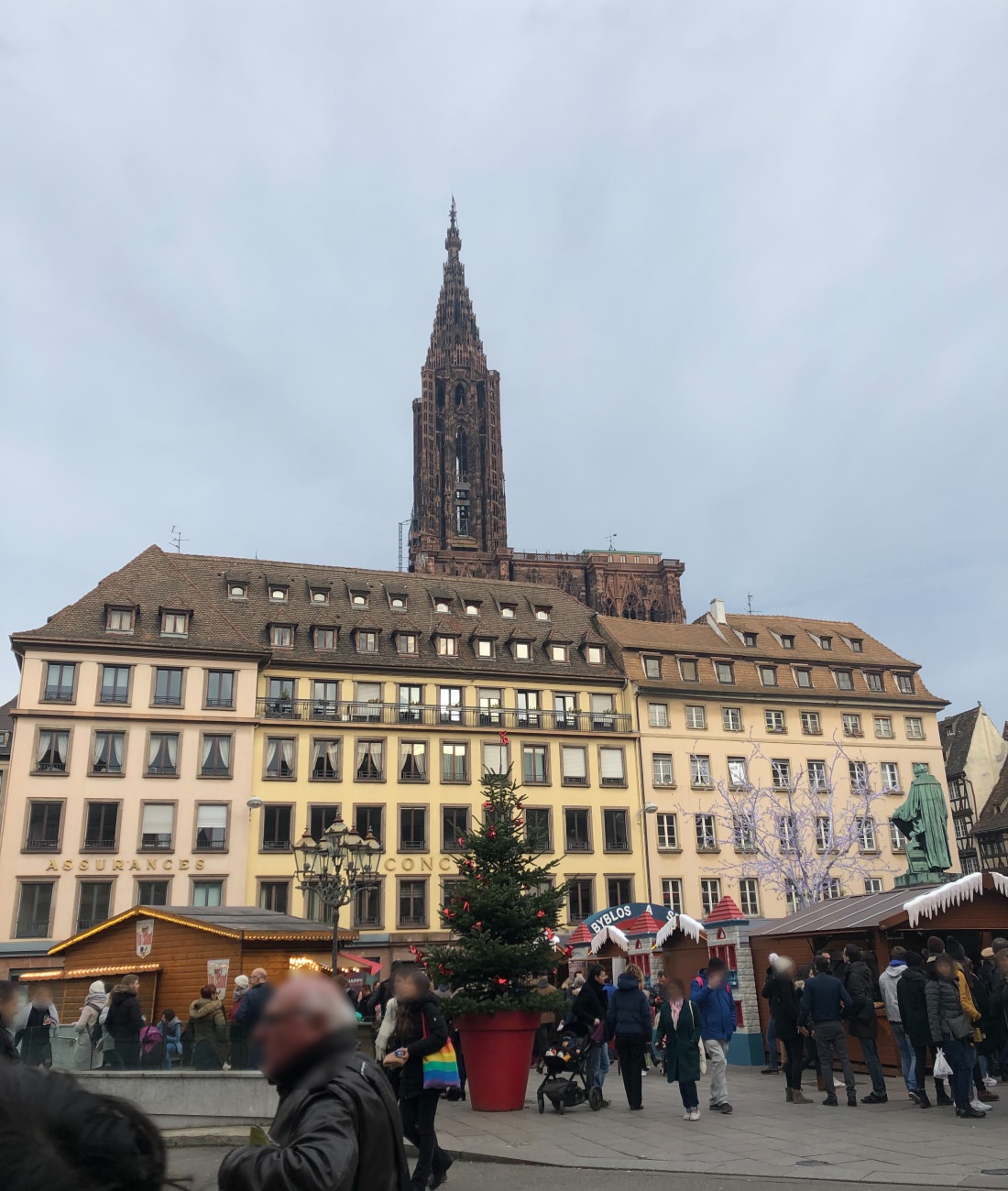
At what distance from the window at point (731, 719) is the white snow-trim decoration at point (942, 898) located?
32.7 metres

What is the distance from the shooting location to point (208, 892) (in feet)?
132

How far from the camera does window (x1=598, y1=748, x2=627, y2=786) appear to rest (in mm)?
47094

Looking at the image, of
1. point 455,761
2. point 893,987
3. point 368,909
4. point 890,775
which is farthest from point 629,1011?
point 890,775

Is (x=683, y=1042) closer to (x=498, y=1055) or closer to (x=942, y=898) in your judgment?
(x=498, y=1055)

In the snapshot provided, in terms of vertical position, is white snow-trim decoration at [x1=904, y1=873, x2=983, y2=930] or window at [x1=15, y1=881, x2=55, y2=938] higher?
window at [x1=15, y1=881, x2=55, y2=938]

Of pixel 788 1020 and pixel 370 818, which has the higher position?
pixel 370 818

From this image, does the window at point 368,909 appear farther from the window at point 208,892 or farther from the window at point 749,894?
the window at point 749,894

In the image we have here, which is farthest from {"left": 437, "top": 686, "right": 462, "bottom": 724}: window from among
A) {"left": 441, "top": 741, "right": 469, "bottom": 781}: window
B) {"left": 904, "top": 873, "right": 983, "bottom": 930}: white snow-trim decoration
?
{"left": 904, "top": 873, "right": 983, "bottom": 930}: white snow-trim decoration

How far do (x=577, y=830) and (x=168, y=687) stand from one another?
17.5 meters

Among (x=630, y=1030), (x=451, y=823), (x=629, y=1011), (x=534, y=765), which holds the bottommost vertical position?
(x=630, y=1030)

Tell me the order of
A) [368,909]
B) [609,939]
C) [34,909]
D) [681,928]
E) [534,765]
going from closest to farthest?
[681,928], [609,939], [34,909], [368,909], [534,765]

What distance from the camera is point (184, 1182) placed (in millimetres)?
1658

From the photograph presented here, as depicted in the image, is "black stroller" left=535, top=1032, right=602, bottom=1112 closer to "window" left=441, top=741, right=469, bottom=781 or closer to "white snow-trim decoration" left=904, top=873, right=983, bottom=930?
"white snow-trim decoration" left=904, top=873, right=983, bottom=930

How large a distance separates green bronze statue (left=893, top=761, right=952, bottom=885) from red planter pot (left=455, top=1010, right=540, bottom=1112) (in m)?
11.6
